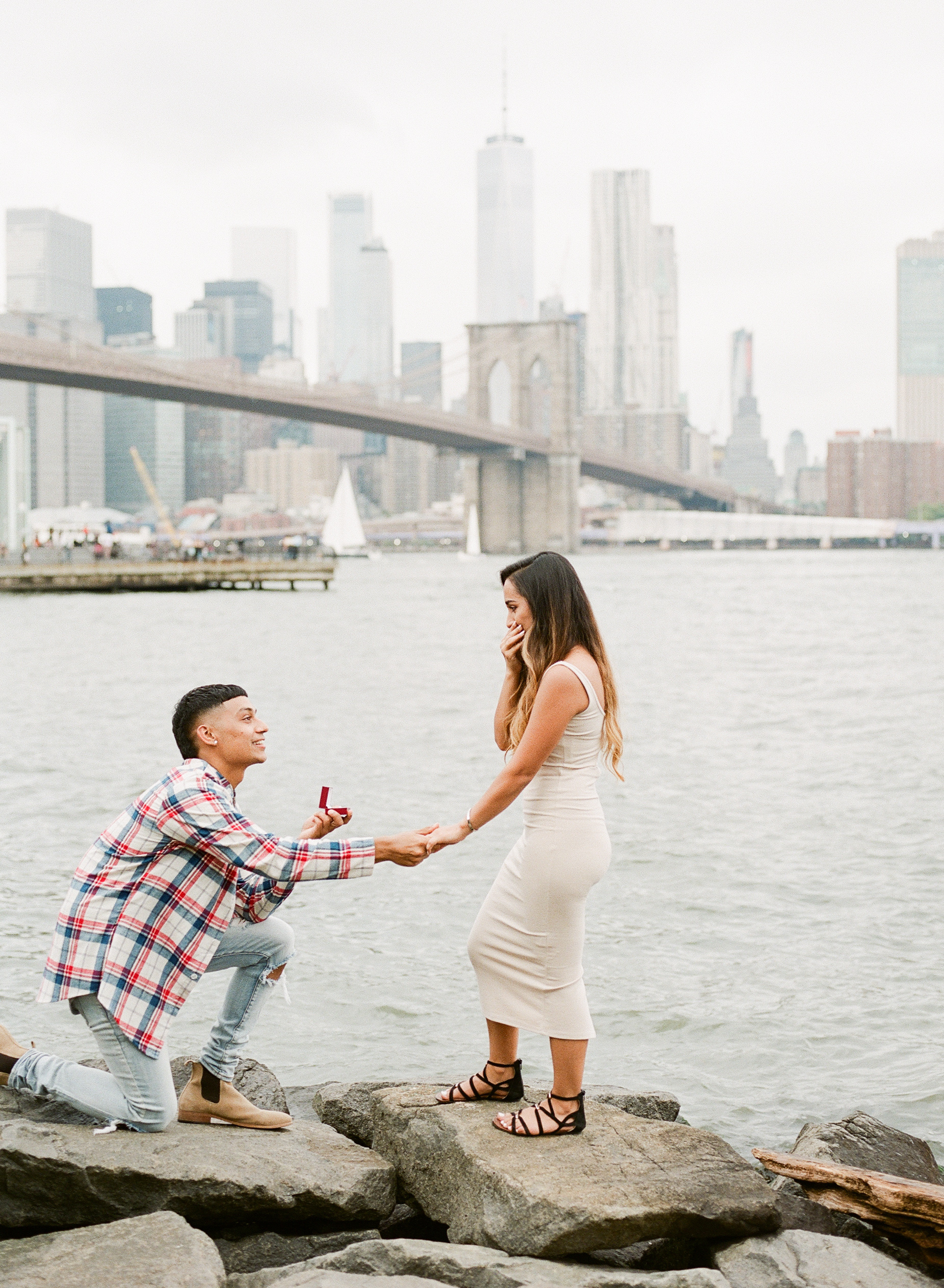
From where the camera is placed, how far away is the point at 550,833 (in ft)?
9.25

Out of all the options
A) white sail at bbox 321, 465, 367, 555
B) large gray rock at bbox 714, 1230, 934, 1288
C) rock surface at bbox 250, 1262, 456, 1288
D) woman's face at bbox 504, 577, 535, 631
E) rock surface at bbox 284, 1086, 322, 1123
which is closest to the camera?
rock surface at bbox 250, 1262, 456, 1288

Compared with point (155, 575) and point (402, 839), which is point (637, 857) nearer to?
point (402, 839)

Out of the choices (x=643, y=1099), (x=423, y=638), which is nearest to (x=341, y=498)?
(x=423, y=638)

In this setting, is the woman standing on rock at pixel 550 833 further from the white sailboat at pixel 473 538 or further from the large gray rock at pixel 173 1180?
the white sailboat at pixel 473 538

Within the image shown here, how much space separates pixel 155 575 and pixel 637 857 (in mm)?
34864

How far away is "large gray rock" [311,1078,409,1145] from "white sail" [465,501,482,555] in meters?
63.1

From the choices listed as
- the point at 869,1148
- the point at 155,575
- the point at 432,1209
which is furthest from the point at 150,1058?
the point at 155,575

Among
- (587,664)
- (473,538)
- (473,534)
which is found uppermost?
(473,534)

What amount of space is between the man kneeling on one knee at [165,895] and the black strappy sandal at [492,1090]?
1.63 feet

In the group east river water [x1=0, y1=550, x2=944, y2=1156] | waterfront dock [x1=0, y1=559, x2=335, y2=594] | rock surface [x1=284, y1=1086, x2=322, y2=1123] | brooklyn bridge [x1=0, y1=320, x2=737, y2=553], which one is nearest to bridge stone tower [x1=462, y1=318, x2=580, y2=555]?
brooklyn bridge [x1=0, y1=320, x2=737, y2=553]

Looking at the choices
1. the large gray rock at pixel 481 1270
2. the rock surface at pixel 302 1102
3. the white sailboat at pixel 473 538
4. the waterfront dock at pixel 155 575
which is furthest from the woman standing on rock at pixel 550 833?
the white sailboat at pixel 473 538

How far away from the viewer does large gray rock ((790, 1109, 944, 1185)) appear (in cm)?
327

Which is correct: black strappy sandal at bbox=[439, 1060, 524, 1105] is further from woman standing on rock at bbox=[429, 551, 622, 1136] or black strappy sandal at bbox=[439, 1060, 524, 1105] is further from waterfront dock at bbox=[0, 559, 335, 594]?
waterfront dock at bbox=[0, 559, 335, 594]

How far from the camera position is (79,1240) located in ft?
8.13
